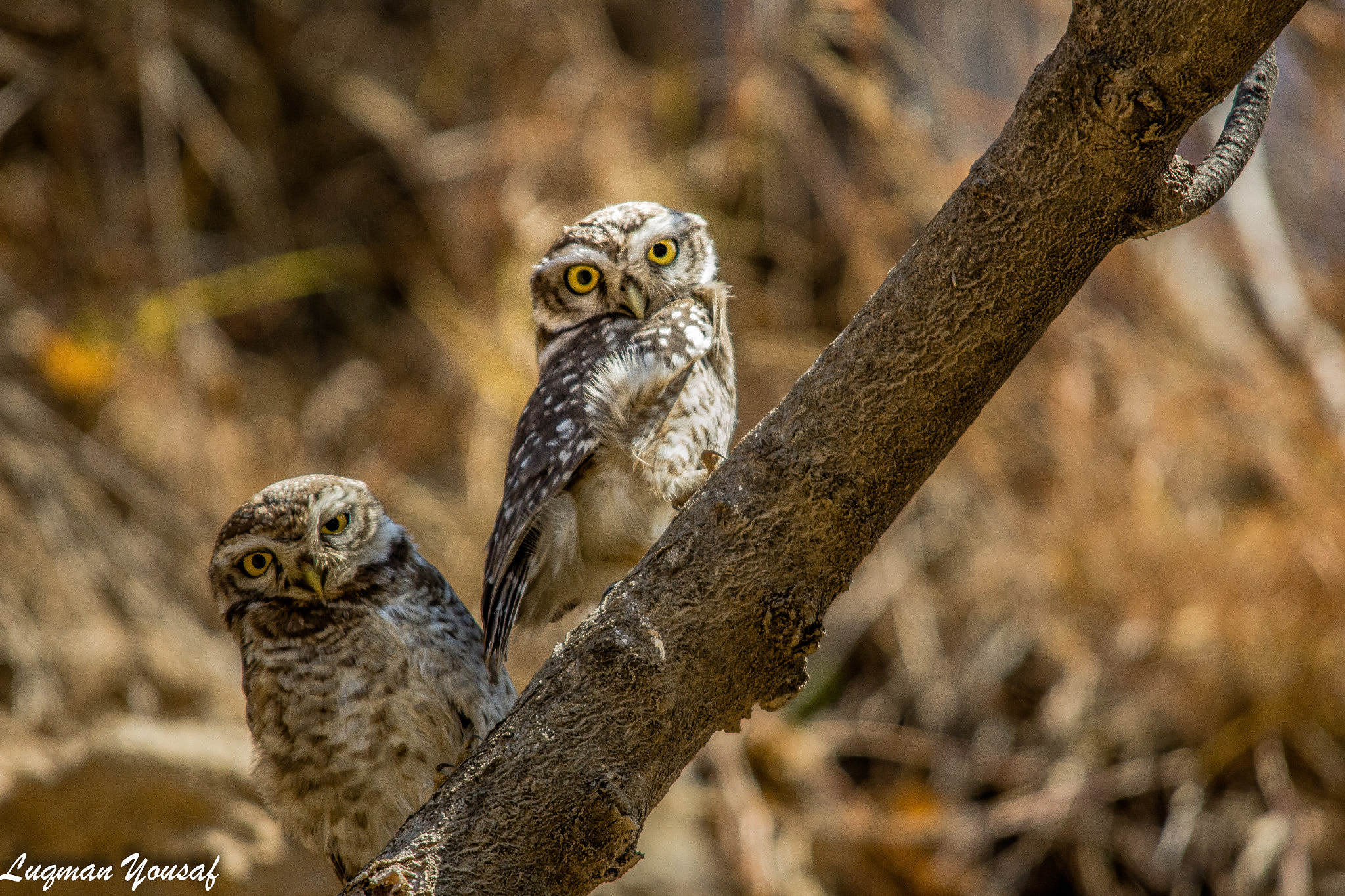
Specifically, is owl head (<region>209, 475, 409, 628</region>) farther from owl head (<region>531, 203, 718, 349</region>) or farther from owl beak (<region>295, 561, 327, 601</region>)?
owl head (<region>531, 203, 718, 349</region>)

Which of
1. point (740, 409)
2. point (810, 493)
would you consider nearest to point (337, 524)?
point (810, 493)

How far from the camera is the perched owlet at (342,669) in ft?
7.66

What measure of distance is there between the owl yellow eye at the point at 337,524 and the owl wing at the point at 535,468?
0.32m

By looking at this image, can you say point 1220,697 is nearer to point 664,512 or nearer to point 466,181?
point 664,512

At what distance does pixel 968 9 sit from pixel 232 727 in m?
5.06

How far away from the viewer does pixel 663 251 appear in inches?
109

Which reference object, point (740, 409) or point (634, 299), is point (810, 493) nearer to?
point (634, 299)

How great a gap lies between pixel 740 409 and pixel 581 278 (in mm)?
3281

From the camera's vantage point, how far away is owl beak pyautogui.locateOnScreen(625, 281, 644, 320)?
8.89ft

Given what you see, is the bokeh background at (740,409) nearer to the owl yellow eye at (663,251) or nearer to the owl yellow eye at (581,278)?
the owl yellow eye at (663,251)

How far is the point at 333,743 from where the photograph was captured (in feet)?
7.68

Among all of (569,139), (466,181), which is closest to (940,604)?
(569,139)

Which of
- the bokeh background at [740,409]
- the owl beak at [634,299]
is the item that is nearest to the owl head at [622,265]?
the owl beak at [634,299]

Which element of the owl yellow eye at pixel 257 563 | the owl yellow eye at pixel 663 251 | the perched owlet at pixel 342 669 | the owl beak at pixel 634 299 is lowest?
the perched owlet at pixel 342 669
